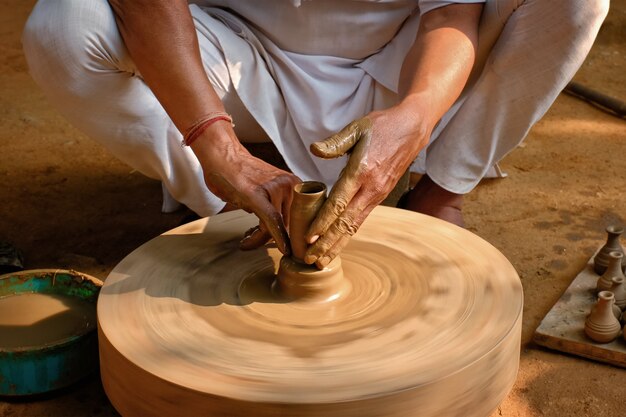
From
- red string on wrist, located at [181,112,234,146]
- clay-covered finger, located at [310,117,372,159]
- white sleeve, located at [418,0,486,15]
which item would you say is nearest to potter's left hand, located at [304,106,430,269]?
clay-covered finger, located at [310,117,372,159]

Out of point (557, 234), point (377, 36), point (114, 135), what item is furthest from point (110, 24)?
point (557, 234)

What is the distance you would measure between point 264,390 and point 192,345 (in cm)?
20

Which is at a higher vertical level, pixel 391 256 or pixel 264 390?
pixel 264 390

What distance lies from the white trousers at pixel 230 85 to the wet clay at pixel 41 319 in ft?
1.63

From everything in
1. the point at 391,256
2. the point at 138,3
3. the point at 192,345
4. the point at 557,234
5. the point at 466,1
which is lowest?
the point at 557,234

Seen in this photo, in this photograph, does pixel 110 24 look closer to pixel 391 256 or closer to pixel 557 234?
pixel 391 256

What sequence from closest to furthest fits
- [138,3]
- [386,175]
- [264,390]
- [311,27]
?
[264,390], [386,175], [138,3], [311,27]

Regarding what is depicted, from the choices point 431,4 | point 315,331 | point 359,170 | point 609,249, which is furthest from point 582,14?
point 315,331

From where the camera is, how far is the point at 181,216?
279 cm

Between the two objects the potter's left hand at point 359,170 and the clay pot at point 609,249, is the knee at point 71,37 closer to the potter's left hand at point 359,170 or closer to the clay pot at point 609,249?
the potter's left hand at point 359,170

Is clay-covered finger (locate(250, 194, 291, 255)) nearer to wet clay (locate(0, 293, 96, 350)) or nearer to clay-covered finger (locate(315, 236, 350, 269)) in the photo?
clay-covered finger (locate(315, 236, 350, 269))

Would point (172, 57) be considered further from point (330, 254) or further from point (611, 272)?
point (611, 272)

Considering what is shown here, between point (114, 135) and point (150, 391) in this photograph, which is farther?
point (114, 135)

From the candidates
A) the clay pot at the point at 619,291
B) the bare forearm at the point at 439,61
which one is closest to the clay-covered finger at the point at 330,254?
the bare forearm at the point at 439,61
